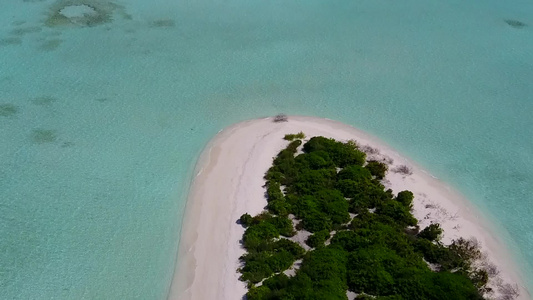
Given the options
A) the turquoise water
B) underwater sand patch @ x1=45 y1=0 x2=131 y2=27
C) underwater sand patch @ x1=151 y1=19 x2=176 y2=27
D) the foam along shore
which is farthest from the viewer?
underwater sand patch @ x1=151 y1=19 x2=176 y2=27

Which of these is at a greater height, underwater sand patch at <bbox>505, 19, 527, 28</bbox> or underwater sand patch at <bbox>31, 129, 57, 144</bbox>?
underwater sand patch at <bbox>505, 19, 527, 28</bbox>

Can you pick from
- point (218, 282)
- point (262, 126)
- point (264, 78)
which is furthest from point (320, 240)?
point (264, 78)

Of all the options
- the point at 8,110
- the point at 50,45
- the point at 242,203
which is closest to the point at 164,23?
the point at 50,45

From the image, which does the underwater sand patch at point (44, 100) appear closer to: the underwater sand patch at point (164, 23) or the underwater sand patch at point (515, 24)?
the underwater sand patch at point (164, 23)

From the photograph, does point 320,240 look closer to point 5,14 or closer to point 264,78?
point 264,78

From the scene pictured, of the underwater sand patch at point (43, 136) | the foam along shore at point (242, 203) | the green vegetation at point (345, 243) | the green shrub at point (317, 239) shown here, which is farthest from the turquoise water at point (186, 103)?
the green shrub at point (317, 239)

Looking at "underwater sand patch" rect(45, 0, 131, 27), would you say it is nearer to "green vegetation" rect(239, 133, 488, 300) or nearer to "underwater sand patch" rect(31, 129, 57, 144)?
"underwater sand patch" rect(31, 129, 57, 144)

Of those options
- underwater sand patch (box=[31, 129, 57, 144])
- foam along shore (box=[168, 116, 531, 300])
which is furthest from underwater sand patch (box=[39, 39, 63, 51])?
foam along shore (box=[168, 116, 531, 300])
